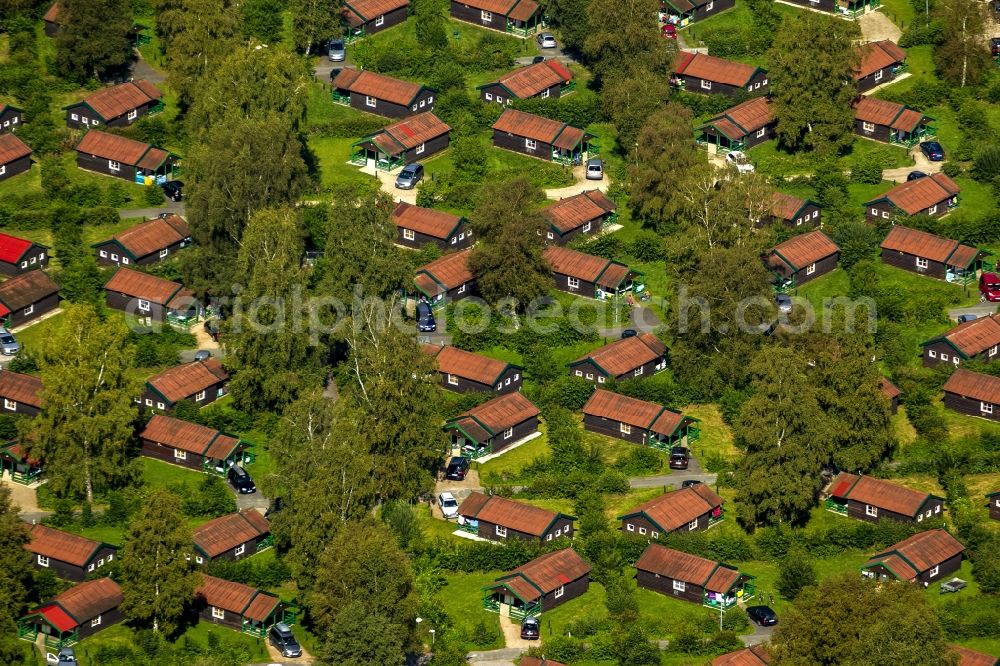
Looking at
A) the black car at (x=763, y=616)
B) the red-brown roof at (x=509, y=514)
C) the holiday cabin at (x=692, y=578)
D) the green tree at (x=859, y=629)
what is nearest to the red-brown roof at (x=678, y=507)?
the holiday cabin at (x=692, y=578)

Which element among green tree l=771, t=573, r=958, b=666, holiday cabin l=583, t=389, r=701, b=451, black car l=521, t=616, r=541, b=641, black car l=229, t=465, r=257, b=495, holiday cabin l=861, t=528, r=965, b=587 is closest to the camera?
green tree l=771, t=573, r=958, b=666

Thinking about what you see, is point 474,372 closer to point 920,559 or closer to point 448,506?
point 448,506

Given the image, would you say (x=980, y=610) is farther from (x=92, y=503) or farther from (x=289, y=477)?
(x=92, y=503)

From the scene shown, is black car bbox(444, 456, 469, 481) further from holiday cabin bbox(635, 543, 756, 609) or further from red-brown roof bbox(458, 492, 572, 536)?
holiday cabin bbox(635, 543, 756, 609)

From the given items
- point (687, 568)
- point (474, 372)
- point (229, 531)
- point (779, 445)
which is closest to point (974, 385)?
point (779, 445)

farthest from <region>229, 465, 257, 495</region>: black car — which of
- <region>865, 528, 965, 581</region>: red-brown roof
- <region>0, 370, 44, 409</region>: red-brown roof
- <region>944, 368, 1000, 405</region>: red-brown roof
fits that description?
<region>944, 368, 1000, 405</region>: red-brown roof

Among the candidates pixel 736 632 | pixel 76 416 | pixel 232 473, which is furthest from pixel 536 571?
pixel 76 416
